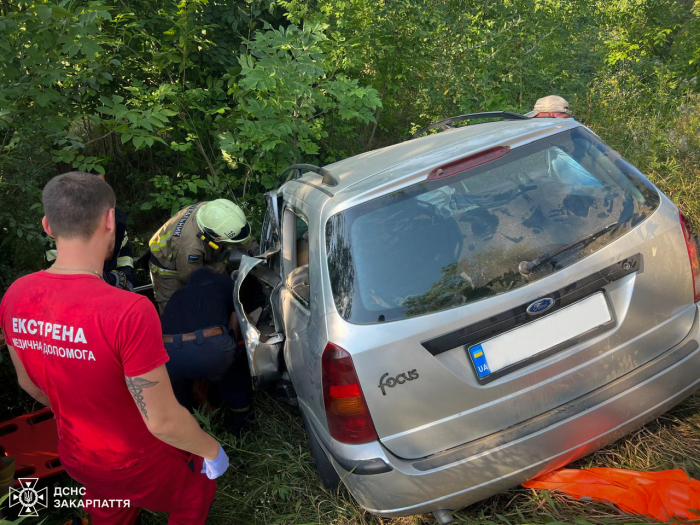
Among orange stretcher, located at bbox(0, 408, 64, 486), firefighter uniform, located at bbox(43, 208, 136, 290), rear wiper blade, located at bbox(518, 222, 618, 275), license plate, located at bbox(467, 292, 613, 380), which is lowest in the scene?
orange stretcher, located at bbox(0, 408, 64, 486)

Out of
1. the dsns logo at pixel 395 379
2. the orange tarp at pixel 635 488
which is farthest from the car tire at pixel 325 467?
the orange tarp at pixel 635 488

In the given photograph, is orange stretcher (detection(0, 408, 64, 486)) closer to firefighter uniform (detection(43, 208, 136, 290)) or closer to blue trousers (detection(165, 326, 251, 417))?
blue trousers (detection(165, 326, 251, 417))

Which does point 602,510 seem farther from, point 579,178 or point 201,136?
point 201,136

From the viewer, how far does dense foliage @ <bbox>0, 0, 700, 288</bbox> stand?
4.17 metres

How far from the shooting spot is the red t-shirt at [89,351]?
1.81 meters

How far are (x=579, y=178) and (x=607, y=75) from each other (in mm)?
6197

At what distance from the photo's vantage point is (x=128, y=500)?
229 centimetres

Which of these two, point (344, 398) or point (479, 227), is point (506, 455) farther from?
point (479, 227)

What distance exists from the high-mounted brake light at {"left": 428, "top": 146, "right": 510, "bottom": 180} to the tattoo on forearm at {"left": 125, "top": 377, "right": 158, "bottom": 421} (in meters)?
1.45

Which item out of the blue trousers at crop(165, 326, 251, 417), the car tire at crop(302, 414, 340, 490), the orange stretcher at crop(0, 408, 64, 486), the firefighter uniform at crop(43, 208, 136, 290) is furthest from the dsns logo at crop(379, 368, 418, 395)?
the firefighter uniform at crop(43, 208, 136, 290)

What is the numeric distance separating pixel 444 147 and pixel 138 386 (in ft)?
5.92

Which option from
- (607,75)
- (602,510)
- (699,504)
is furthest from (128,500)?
(607,75)

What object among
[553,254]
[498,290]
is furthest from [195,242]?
[553,254]

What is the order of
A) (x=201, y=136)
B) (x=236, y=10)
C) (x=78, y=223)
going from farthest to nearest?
(x=236, y=10), (x=201, y=136), (x=78, y=223)
